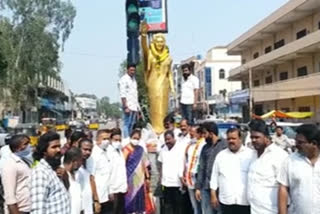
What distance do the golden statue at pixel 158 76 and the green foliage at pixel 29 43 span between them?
26.2 m

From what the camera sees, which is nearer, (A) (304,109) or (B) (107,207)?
(B) (107,207)

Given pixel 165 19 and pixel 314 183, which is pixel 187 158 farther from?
pixel 165 19

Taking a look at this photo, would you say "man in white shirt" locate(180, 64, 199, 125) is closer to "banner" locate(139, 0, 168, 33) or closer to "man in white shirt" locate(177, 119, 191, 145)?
"man in white shirt" locate(177, 119, 191, 145)

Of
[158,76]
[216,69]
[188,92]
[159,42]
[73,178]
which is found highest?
[216,69]

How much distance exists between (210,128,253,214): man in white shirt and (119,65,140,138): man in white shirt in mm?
6132

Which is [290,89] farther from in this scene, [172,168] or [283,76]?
[172,168]

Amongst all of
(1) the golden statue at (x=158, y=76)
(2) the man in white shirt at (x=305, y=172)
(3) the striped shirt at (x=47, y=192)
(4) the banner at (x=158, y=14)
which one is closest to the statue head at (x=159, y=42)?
(1) the golden statue at (x=158, y=76)

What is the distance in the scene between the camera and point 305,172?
519 cm

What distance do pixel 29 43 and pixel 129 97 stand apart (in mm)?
29983

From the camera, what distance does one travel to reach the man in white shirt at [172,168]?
8.96 metres

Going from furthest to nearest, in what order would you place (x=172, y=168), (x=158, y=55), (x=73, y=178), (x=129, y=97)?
1. (x=158, y=55)
2. (x=129, y=97)
3. (x=172, y=168)
4. (x=73, y=178)

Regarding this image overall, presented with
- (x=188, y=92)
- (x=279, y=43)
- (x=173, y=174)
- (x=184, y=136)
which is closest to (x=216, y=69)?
(x=279, y=43)

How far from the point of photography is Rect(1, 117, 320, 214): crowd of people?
Result: 5.14m

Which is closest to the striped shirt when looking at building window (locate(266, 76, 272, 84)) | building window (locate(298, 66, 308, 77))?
building window (locate(298, 66, 308, 77))
